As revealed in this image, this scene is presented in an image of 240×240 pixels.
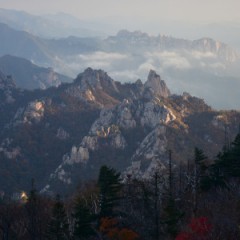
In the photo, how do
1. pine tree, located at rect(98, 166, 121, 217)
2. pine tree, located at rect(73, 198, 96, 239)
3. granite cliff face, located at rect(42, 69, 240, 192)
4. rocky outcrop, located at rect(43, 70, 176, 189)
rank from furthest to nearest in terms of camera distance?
rocky outcrop, located at rect(43, 70, 176, 189) < granite cliff face, located at rect(42, 69, 240, 192) < pine tree, located at rect(98, 166, 121, 217) < pine tree, located at rect(73, 198, 96, 239)

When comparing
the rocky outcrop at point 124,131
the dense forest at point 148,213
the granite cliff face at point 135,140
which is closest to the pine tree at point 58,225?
the dense forest at point 148,213

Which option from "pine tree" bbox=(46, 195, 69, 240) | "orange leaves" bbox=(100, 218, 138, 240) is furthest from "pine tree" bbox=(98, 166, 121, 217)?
"pine tree" bbox=(46, 195, 69, 240)

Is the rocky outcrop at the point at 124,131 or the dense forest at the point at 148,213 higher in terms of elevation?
the dense forest at the point at 148,213

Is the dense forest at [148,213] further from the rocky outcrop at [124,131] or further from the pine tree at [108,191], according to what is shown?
the rocky outcrop at [124,131]

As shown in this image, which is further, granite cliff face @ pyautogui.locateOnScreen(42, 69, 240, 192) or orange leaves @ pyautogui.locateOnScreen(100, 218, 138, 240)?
granite cliff face @ pyautogui.locateOnScreen(42, 69, 240, 192)

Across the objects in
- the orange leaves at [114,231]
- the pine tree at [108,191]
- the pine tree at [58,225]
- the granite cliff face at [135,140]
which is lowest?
the granite cliff face at [135,140]

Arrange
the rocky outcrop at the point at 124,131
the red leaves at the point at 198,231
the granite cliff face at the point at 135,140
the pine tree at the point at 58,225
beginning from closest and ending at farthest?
the red leaves at the point at 198,231
the pine tree at the point at 58,225
the granite cliff face at the point at 135,140
the rocky outcrop at the point at 124,131

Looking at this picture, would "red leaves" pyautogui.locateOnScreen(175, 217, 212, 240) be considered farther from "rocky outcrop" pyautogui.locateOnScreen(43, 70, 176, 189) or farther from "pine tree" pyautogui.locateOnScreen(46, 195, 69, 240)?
"rocky outcrop" pyautogui.locateOnScreen(43, 70, 176, 189)

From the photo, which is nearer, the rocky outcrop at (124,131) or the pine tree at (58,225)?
the pine tree at (58,225)

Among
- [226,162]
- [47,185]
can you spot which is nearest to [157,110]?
[47,185]
